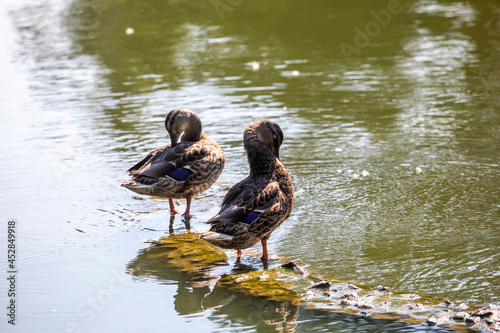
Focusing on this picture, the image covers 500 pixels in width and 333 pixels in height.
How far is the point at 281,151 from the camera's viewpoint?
330 inches

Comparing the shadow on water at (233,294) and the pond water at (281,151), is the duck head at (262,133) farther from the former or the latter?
the shadow on water at (233,294)

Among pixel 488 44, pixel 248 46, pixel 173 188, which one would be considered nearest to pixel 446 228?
pixel 173 188

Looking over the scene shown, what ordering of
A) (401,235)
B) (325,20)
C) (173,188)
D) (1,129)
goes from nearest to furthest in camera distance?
(401,235), (173,188), (1,129), (325,20)

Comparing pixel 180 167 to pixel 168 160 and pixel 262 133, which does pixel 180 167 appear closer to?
pixel 168 160

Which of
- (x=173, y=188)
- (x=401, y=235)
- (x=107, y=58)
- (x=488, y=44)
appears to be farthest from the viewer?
(x=107, y=58)

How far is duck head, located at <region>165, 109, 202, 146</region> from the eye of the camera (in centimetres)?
715

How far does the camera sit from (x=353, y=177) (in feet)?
24.2

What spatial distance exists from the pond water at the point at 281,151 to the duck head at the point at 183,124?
841mm

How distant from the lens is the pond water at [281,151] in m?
5.10

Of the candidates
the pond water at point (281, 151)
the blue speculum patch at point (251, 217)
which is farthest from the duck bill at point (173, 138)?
the blue speculum patch at point (251, 217)

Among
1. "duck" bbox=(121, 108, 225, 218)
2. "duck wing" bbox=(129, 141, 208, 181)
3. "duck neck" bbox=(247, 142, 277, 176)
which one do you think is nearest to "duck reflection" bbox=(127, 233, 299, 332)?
"duck" bbox=(121, 108, 225, 218)

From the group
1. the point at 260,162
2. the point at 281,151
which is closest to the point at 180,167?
the point at 260,162

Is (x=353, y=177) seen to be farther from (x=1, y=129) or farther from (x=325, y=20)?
(x=325, y=20)

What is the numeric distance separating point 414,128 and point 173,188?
4011mm
